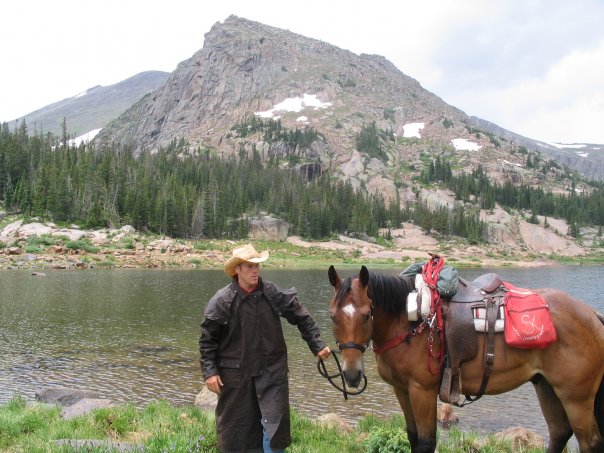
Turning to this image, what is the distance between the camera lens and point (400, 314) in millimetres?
5199

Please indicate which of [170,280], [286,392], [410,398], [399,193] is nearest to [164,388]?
[286,392]

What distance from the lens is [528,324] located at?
5219 millimetres

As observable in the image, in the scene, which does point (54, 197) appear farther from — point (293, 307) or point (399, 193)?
point (399, 193)

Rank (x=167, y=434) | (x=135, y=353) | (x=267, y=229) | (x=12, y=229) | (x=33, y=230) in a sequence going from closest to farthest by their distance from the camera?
1. (x=167, y=434)
2. (x=135, y=353)
3. (x=33, y=230)
4. (x=12, y=229)
5. (x=267, y=229)

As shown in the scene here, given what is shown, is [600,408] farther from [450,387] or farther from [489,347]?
[450,387]

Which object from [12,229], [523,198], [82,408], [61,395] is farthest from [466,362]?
[523,198]

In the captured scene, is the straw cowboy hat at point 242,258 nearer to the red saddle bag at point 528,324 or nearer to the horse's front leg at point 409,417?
the horse's front leg at point 409,417

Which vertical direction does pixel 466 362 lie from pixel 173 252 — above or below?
above

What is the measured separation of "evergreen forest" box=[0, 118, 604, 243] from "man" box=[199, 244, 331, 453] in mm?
70637

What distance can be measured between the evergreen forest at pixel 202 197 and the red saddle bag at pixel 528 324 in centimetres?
7191

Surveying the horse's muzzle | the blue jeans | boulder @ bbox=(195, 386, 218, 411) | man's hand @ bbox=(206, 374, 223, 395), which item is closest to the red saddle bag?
the horse's muzzle

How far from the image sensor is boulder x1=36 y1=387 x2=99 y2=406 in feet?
34.0

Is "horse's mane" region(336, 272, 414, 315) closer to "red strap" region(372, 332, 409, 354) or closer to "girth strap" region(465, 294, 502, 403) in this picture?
"red strap" region(372, 332, 409, 354)

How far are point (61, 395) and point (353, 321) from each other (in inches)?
346
